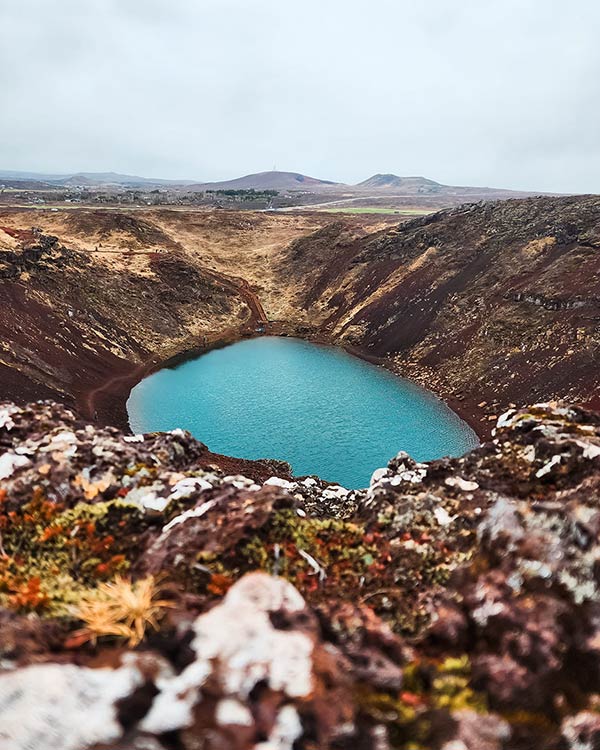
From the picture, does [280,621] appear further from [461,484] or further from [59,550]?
[461,484]

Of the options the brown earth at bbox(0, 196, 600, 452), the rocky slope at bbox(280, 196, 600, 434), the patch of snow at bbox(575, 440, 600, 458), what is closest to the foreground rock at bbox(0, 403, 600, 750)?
the patch of snow at bbox(575, 440, 600, 458)

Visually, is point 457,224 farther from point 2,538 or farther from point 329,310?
point 2,538

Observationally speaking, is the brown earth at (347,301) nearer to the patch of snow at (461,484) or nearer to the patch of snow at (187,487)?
the patch of snow at (461,484)

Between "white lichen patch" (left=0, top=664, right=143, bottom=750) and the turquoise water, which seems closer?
"white lichen patch" (left=0, top=664, right=143, bottom=750)

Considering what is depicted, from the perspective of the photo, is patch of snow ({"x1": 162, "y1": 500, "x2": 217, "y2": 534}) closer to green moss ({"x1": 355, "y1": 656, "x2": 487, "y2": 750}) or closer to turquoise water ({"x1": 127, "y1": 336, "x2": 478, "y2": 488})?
green moss ({"x1": 355, "y1": 656, "x2": 487, "y2": 750})

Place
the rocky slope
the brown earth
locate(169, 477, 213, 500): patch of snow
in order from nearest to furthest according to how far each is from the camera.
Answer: locate(169, 477, 213, 500): patch of snow
the rocky slope
the brown earth

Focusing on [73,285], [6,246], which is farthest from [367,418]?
[6,246]

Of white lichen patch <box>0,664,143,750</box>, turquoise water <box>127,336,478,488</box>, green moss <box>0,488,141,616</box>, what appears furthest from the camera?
turquoise water <box>127,336,478,488</box>

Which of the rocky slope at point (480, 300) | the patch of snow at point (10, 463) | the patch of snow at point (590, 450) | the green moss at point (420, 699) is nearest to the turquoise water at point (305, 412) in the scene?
the rocky slope at point (480, 300)
